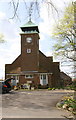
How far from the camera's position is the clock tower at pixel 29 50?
3456 cm

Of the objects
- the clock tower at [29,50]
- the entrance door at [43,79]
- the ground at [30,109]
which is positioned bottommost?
the ground at [30,109]

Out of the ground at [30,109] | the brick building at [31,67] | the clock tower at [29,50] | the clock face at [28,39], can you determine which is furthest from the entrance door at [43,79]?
the ground at [30,109]

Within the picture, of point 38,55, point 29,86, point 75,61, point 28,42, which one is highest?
point 28,42

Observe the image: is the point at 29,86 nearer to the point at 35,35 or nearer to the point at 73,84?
the point at 35,35

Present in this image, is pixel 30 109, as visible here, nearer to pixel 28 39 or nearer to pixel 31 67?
pixel 31 67

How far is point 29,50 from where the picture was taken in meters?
35.1

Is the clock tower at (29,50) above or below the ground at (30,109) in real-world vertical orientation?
above

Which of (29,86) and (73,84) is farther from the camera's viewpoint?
(29,86)

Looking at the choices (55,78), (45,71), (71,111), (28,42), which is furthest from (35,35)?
(71,111)

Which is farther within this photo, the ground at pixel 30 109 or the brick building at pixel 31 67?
the brick building at pixel 31 67

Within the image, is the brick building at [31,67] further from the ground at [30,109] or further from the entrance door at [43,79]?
the ground at [30,109]

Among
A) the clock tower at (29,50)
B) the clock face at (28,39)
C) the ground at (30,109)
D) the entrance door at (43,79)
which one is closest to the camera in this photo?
the ground at (30,109)

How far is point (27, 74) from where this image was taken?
112 ft

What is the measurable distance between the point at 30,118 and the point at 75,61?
122 inches
